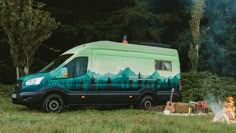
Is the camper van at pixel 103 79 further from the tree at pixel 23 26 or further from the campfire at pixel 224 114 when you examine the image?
the campfire at pixel 224 114

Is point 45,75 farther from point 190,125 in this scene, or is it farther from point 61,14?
point 61,14

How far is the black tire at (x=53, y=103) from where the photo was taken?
15602 millimetres

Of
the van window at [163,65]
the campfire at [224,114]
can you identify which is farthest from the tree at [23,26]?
the campfire at [224,114]

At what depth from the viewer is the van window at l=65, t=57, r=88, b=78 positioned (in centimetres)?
1594

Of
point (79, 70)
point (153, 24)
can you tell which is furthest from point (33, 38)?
point (153, 24)

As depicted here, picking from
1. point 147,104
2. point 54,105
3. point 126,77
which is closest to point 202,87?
point 147,104

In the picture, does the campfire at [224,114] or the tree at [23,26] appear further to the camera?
the tree at [23,26]

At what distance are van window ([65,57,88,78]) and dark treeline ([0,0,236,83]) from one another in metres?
8.15

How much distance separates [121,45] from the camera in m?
17.2

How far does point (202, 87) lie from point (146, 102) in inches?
161

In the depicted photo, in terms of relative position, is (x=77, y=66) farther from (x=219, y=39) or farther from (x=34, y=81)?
(x=219, y=39)

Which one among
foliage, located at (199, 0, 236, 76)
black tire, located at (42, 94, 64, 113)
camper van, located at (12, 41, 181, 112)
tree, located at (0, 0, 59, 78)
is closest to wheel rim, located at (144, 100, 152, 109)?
camper van, located at (12, 41, 181, 112)

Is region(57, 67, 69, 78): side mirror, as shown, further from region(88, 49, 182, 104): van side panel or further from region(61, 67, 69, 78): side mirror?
region(88, 49, 182, 104): van side panel

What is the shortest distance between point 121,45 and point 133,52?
58 cm
